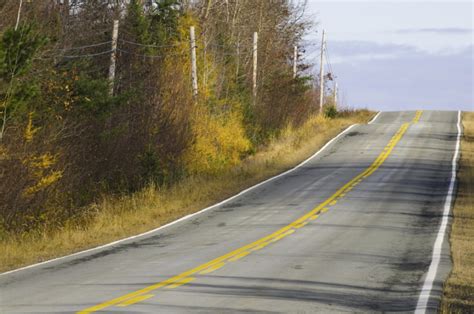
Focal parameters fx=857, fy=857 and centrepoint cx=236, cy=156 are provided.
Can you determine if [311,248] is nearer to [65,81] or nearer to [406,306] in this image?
[406,306]

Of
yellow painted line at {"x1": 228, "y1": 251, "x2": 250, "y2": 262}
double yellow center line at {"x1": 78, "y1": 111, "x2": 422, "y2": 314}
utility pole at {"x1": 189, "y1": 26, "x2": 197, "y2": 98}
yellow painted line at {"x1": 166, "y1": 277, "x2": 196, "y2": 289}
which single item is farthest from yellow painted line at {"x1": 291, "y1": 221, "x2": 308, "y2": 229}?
utility pole at {"x1": 189, "y1": 26, "x2": 197, "y2": 98}

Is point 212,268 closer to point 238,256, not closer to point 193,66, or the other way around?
point 238,256

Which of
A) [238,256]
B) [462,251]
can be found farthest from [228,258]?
[462,251]

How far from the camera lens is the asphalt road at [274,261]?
36.9 ft

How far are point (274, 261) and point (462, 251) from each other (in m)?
4.15

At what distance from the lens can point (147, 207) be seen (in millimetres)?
23797

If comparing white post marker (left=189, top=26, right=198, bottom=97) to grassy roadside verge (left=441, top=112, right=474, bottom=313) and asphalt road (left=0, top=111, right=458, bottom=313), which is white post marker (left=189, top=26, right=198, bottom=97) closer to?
asphalt road (left=0, top=111, right=458, bottom=313)

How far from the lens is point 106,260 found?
50.6ft

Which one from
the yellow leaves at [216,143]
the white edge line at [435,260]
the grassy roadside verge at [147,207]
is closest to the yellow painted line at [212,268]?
the white edge line at [435,260]

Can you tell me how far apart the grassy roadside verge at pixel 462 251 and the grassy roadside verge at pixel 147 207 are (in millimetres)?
7200

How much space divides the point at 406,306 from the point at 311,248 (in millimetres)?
5514

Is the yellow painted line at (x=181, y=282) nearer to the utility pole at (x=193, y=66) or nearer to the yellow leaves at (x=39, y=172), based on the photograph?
the yellow leaves at (x=39, y=172)

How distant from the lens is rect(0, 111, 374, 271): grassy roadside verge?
17484 mm

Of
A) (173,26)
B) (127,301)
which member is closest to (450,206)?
(127,301)
